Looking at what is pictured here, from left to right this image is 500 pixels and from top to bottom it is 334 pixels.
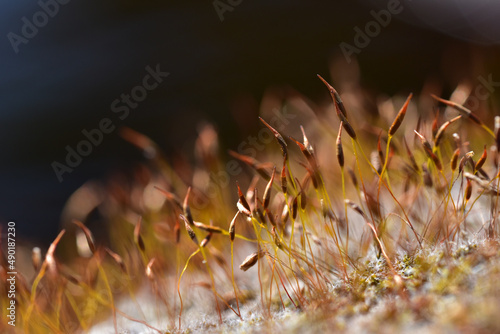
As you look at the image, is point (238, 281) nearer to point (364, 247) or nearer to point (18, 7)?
point (364, 247)

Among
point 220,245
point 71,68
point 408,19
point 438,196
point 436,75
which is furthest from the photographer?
point 71,68

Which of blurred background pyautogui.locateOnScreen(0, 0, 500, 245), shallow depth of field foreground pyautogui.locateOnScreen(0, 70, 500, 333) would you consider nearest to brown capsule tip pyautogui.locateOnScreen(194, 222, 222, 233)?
shallow depth of field foreground pyautogui.locateOnScreen(0, 70, 500, 333)

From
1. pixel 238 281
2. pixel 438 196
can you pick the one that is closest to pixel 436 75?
pixel 438 196

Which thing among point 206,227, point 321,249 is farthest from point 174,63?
point 206,227

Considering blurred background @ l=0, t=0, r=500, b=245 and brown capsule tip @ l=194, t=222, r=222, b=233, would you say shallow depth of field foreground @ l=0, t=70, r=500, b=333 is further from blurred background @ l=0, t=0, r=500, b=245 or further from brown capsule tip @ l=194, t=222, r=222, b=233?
blurred background @ l=0, t=0, r=500, b=245

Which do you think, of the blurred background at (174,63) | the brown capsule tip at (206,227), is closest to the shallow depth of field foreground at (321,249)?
the brown capsule tip at (206,227)

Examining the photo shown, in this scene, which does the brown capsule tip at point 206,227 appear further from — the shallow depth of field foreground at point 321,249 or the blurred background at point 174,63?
the blurred background at point 174,63
